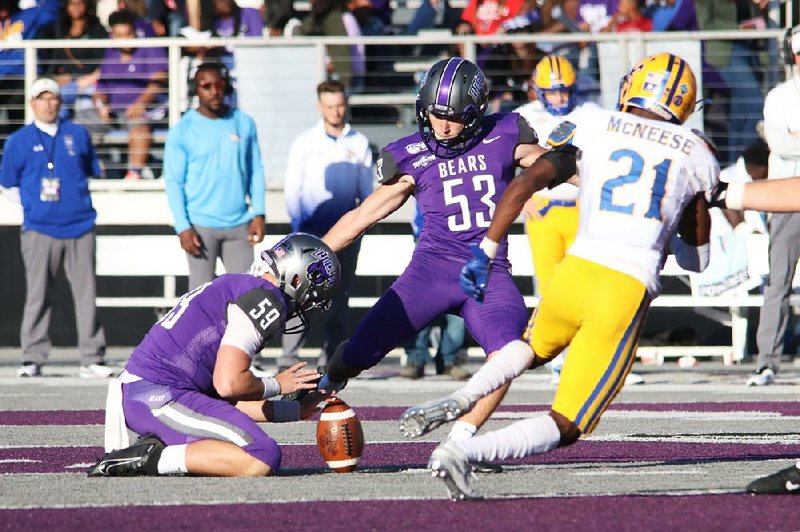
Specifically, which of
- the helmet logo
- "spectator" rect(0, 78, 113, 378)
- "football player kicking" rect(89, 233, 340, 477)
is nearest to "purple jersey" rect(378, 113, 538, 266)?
the helmet logo

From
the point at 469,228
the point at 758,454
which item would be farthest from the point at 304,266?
the point at 758,454

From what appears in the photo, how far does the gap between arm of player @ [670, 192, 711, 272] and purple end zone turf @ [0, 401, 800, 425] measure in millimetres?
3558

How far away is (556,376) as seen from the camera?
1162cm

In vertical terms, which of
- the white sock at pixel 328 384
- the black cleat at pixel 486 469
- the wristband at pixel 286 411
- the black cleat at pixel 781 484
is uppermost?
the white sock at pixel 328 384

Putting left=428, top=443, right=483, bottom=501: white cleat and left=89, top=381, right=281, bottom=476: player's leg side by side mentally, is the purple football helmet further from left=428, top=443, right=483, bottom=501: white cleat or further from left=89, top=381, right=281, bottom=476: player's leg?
left=428, top=443, right=483, bottom=501: white cleat

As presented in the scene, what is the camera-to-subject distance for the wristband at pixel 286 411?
22.8ft

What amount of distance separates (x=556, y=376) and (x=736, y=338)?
3.35 m

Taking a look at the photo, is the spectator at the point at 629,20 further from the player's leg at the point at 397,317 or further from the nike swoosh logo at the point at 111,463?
the nike swoosh logo at the point at 111,463

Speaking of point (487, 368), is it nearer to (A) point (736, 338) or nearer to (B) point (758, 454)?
(B) point (758, 454)

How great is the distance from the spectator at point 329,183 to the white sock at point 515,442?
6.86m

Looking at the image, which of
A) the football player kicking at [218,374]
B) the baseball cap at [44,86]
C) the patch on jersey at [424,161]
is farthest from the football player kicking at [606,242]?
the baseball cap at [44,86]

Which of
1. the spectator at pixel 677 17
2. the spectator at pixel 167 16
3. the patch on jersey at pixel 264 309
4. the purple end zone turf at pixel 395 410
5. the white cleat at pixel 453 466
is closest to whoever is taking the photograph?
the white cleat at pixel 453 466

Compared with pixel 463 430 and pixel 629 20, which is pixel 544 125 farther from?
pixel 463 430

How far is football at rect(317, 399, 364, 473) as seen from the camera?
6.69 metres
